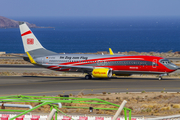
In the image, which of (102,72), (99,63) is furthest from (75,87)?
(99,63)

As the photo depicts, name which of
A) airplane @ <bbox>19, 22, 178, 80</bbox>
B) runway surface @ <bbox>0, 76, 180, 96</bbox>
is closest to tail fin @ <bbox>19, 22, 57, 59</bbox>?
airplane @ <bbox>19, 22, 178, 80</bbox>

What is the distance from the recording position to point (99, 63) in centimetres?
5072

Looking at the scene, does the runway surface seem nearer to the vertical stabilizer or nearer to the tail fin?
the tail fin

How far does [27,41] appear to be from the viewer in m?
55.2

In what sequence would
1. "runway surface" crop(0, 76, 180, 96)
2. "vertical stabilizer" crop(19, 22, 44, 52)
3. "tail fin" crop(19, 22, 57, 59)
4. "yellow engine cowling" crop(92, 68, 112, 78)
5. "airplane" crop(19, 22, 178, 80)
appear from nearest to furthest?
"runway surface" crop(0, 76, 180, 96) → "airplane" crop(19, 22, 178, 80) → "yellow engine cowling" crop(92, 68, 112, 78) → "tail fin" crop(19, 22, 57, 59) → "vertical stabilizer" crop(19, 22, 44, 52)

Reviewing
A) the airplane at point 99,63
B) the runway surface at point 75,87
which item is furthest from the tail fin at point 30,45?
the runway surface at point 75,87

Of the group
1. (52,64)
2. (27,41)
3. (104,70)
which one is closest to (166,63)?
(104,70)

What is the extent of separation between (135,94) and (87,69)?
16463 millimetres

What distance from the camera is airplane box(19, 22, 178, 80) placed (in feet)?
157

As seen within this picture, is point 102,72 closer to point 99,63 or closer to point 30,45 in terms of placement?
point 99,63

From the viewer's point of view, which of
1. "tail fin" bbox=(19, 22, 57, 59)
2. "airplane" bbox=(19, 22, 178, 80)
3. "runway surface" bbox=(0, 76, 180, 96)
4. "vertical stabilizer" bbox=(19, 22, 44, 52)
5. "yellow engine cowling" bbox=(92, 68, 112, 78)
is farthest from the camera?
"vertical stabilizer" bbox=(19, 22, 44, 52)

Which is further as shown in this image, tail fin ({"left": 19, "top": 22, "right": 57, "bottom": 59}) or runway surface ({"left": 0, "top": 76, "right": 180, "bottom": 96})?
tail fin ({"left": 19, "top": 22, "right": 57, "bottom": 59})

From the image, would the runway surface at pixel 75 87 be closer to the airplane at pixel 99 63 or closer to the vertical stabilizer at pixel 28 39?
the airplane at pixel 99 63

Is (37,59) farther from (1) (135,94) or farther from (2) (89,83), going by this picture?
(1) (135,94)
